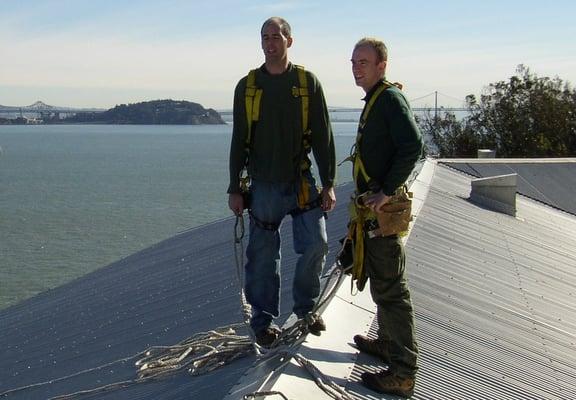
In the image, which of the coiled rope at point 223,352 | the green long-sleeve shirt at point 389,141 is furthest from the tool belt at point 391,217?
the coiled rope at point 223,352

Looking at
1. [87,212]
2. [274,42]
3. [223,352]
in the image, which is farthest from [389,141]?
[87,212]

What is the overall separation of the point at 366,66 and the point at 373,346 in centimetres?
207

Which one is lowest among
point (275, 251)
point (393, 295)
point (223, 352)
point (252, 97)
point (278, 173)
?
point (223, 352)

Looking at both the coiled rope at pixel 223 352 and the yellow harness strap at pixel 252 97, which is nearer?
the coiled rope at pixel 223 352

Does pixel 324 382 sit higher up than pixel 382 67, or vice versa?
pixel 382 67

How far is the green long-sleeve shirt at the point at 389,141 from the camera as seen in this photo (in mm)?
5242

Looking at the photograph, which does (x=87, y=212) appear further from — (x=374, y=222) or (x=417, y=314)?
(x=374, y=222)

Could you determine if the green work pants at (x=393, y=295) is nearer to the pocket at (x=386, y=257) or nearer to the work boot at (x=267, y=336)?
the pocket at (x=386, y=257)

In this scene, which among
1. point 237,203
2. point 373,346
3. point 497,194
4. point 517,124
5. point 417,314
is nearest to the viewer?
point 373,346

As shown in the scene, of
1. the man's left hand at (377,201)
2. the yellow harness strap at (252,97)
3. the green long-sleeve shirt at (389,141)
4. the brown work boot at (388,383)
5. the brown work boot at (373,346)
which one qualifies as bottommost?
the brown work boot at (388,383)

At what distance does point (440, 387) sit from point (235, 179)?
2.14 metres

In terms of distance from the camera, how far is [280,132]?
607cm

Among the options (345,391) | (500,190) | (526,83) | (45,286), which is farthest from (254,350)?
(526,83)

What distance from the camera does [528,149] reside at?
45406mm
